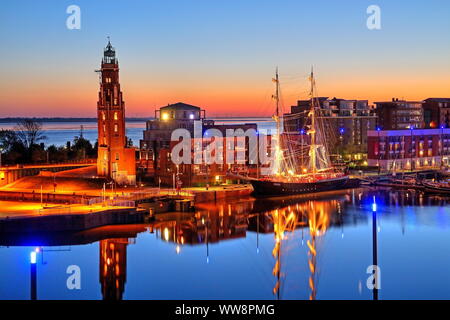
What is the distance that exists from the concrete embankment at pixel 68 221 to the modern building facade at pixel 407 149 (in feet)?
99.0

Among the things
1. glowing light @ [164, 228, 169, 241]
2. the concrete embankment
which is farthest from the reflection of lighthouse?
the concrete embankment

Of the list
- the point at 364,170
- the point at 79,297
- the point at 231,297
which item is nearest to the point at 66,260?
the point at 79,297

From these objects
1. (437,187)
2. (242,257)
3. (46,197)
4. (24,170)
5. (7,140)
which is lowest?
(242,257)

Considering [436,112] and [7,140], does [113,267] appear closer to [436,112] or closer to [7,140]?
[7,140]

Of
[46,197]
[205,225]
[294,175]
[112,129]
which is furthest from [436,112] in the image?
[46,197]

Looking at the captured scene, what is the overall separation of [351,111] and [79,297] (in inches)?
2049

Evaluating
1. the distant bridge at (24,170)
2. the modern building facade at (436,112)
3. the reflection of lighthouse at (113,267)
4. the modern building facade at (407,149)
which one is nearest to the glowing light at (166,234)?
the reflection of lighthouse at (113,267)

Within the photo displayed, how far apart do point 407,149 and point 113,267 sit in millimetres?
39759

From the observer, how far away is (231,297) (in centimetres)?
1786

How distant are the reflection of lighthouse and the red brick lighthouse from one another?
12550mm

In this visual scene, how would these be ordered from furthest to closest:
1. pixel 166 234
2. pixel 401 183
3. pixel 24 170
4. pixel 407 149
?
pixel 407 149, pixel 401 183, pixel 24 170, pixel 166 234

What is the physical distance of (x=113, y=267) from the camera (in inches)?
820

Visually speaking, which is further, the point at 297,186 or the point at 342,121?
the point at 342,121
